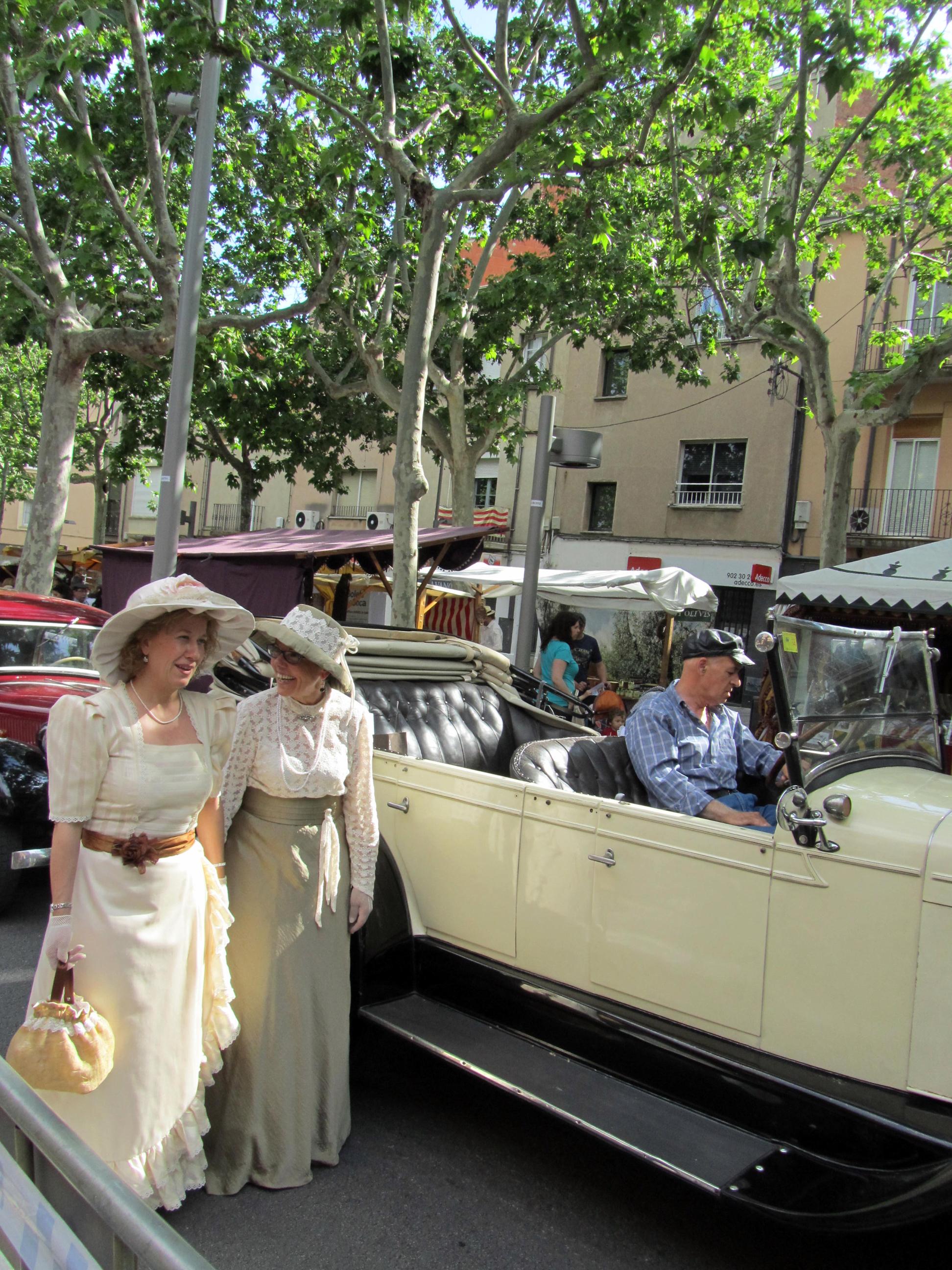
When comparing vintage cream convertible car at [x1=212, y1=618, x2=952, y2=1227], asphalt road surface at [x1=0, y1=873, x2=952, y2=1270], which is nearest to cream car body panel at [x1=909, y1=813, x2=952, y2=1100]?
vintage cream convertible car at [x1=212, y1=618, x2=952, y2=1227]

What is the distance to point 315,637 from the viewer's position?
9.72 feet

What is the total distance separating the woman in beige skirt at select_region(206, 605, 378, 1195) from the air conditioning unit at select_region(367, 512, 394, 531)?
39.5 ft

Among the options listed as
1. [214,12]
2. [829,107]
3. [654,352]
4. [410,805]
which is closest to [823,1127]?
[410,805]

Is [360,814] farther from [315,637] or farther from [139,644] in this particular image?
[139,644]

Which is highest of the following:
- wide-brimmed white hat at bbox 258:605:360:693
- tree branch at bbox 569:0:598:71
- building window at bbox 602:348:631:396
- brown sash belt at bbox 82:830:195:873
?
building window at bbox 602:348:631:396

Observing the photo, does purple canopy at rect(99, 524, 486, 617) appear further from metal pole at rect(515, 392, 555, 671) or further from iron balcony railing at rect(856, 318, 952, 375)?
iron balcony railing at rect(856, 318, 952, 375)

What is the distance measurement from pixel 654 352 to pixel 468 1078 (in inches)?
584

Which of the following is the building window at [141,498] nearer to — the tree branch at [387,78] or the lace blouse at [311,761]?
the tree branch at [387,78]

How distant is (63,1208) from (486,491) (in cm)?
2479

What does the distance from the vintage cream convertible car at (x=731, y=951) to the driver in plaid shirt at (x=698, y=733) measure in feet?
1.06

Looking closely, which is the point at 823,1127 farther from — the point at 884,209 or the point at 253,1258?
the point at 884,209

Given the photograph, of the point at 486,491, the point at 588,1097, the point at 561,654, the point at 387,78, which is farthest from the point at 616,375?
the point at 588,1097

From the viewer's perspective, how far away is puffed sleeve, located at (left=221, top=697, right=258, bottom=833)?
2969mm

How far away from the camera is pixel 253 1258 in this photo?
257cm
